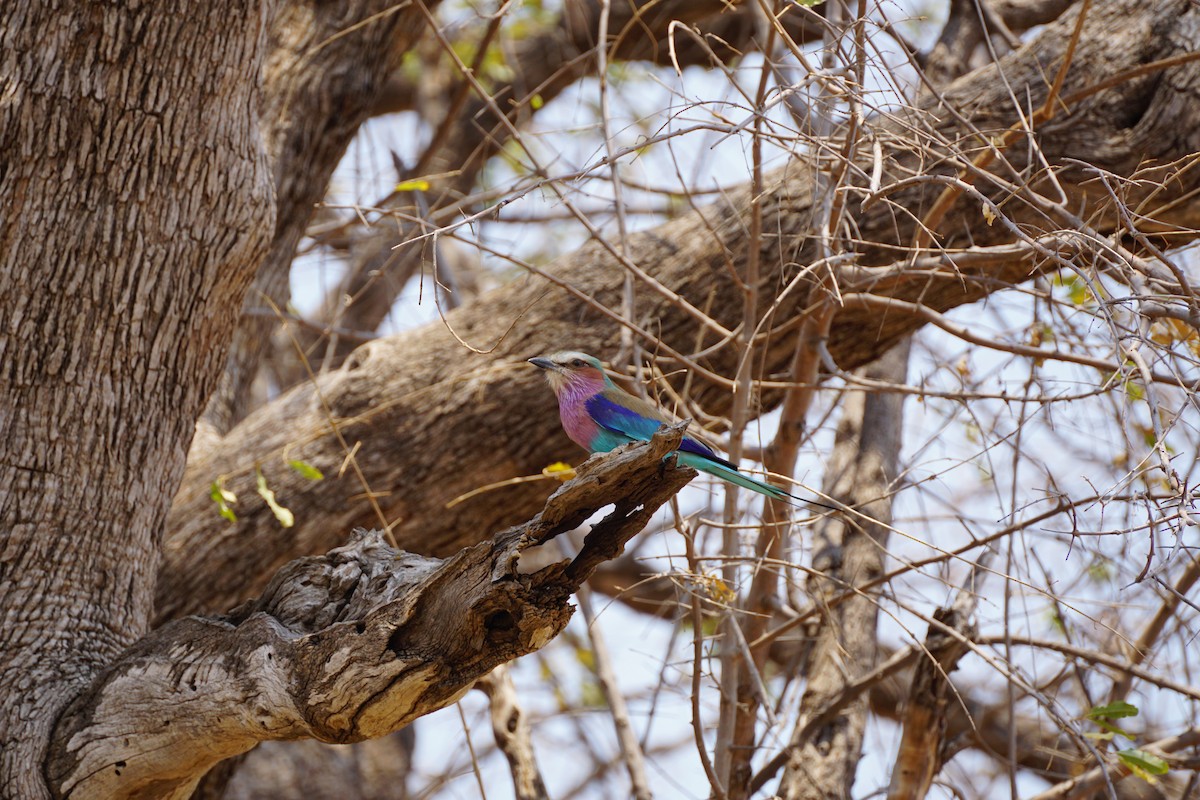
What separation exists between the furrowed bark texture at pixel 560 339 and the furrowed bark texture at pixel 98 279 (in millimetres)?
1040

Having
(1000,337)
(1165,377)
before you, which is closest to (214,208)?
(1000,337)

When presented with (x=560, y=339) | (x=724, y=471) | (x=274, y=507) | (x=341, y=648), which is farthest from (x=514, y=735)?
(x=341, y=648)

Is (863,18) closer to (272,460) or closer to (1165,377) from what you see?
(1165,377)

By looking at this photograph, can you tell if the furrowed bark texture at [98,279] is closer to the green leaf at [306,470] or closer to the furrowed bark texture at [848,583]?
the green leaf at [306,470]

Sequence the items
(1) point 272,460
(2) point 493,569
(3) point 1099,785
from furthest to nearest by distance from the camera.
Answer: (1) point 272,460 → (3) point 1099,785 → (2) point 493,569

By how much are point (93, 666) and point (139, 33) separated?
61.2 inches

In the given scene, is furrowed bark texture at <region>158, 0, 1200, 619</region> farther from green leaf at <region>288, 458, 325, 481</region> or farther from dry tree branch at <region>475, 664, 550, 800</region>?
dry tree branch at <region>475, 664, 550, 800</region>

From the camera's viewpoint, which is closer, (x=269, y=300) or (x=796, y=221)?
(x=796, y=221)

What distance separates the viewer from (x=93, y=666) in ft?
9.16

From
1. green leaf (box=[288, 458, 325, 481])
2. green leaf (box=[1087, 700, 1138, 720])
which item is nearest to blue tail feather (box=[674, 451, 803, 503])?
green leaf (box=[1087, 700, 1138, 720])

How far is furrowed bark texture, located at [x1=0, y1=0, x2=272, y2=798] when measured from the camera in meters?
2.84

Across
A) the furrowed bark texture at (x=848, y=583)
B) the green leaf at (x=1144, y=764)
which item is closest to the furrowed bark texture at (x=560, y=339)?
the furrowed bark texture at (x=848, y=583)

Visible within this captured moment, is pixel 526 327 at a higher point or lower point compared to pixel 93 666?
higher

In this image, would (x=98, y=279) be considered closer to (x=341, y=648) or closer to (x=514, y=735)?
(x=341, y=648)
